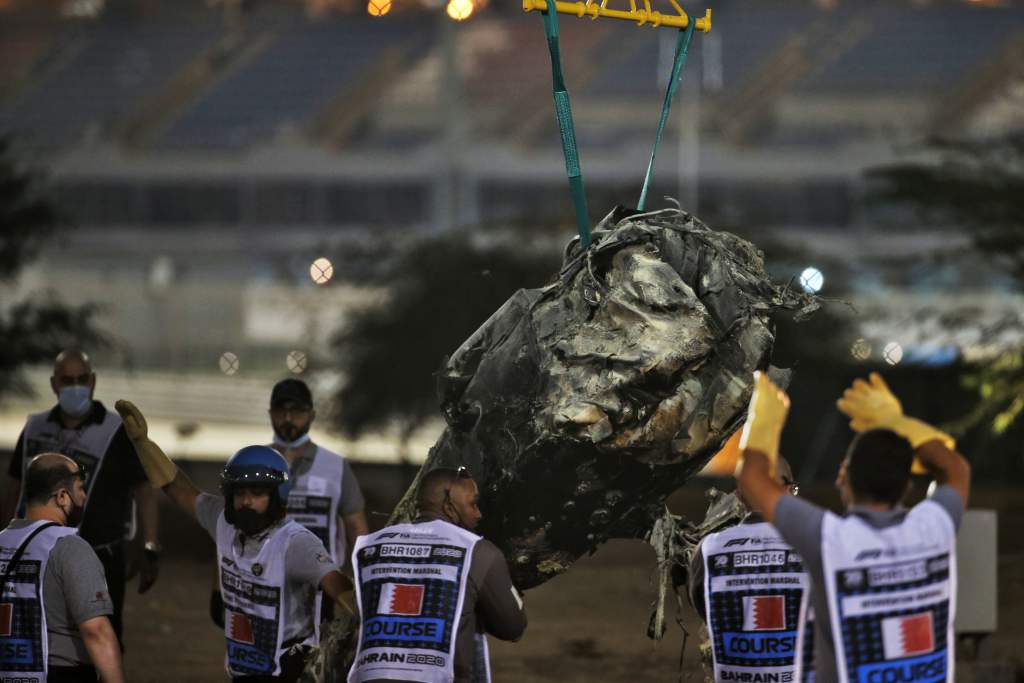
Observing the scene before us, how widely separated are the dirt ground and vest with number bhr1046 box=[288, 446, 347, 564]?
1.97 metres

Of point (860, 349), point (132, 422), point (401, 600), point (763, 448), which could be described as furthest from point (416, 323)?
point (763, 448)

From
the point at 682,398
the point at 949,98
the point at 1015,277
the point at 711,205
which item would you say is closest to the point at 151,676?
the point at 682,398

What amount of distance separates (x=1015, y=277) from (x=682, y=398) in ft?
43.0

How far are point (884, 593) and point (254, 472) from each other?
2.31m

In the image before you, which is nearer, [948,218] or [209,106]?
[948,218]

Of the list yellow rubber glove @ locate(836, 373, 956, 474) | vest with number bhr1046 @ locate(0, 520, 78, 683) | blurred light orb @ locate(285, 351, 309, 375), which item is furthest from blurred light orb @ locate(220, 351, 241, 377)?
yellow rubber glove @ locate(836, 373, 956, 474)

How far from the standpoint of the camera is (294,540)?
5.59 meters

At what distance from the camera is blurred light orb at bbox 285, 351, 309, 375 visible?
75.6 ft

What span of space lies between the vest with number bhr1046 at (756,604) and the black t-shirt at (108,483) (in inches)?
139

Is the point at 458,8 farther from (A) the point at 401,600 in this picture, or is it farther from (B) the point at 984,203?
(B) the point at 984,203

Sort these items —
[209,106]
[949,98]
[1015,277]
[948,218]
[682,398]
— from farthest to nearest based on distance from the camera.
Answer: [209,106]
[949,98]
[948,218]
[1015,277]
[682,398]

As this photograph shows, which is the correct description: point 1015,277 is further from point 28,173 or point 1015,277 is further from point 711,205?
point 28,173

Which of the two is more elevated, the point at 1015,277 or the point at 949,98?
the point at 949,98

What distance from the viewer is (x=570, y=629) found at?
40.5ft
